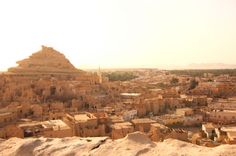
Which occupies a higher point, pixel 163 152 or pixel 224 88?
pixel 163 152

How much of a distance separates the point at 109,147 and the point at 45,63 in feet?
136

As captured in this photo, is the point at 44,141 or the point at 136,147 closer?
the point at 136,147

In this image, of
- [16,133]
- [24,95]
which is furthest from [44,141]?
[24,95]

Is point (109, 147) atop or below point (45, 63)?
below

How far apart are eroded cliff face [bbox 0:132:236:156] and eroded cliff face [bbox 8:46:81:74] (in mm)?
38212

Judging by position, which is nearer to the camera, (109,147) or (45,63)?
(109,147)

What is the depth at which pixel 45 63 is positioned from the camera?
44.7 meters

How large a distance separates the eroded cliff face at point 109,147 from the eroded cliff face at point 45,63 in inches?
1504

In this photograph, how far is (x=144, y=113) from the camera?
98.1ft

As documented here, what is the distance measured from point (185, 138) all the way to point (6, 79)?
79.4 feet

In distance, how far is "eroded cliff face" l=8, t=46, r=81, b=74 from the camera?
4269 centimetres

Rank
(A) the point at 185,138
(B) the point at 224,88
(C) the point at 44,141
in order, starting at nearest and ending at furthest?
1. (C) the point at 44,141
2. (A) the point at 185,138
3. (B) the point at 224,88

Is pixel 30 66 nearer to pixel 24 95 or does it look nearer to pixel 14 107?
pixel 24 95

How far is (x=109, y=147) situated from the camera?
14.1ft
